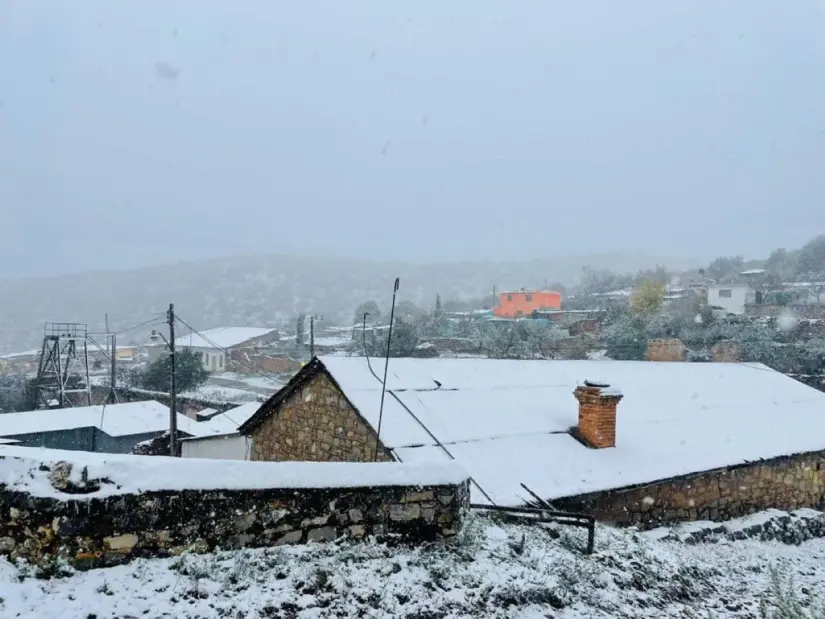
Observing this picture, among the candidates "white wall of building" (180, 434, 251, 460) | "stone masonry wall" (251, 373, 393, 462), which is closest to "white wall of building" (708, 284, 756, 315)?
"white wall of building" (180, 434, 251, 460)

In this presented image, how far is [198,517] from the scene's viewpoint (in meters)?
4.48

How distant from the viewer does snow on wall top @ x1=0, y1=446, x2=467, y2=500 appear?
161 inches

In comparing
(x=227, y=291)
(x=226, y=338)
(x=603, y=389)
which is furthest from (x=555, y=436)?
(x=227, y=291)

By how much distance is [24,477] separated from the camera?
13.4ft

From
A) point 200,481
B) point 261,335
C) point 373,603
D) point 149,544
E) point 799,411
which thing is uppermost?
point 200,481

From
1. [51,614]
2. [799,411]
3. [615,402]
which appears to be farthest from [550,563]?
[799,411]

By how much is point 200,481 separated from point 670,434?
1015cm

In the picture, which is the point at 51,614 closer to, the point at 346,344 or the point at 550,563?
the point at 550,563

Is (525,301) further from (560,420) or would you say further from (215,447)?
(560,420)

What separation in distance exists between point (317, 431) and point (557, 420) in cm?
448

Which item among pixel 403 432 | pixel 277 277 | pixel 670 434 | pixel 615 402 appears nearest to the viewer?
pixel 403 432

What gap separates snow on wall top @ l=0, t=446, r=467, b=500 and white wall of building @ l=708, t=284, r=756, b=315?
46650 mm

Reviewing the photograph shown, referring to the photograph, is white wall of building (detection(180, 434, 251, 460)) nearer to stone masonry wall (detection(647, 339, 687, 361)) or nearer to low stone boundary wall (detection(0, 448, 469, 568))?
low stone boundary wall (detection(0, 448, 469, 568))

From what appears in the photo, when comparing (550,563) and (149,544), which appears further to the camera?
(550,563)
